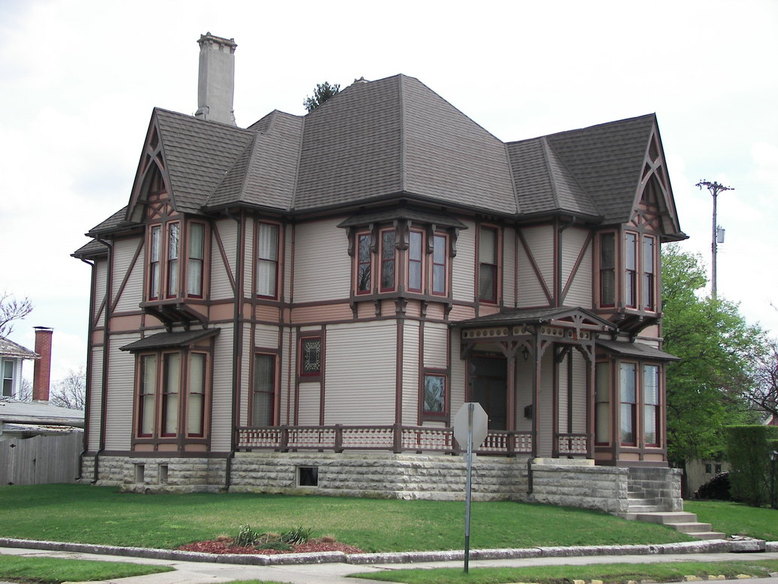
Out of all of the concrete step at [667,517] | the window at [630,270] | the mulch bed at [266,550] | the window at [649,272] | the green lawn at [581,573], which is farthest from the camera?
the window at [649,272]

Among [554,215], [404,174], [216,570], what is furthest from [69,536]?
[554,215]

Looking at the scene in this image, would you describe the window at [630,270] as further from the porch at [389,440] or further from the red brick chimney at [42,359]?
the red brick chimney at [42,359]

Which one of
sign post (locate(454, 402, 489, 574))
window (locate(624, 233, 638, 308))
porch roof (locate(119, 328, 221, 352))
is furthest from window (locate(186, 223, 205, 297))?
sign post (locate(454, 402, 489, 574))

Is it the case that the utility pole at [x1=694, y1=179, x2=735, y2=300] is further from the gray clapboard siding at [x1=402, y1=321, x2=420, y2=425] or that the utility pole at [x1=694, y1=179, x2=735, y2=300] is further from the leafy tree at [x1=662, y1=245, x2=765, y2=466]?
the gray clapboard siding at [x1=402, y1=321, x2=420, y2=425]

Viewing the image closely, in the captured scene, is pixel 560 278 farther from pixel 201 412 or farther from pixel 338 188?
pixel 201 412

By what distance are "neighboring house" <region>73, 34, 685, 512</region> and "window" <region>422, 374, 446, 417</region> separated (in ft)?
0.23

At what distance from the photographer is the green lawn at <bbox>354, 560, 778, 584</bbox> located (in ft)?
66.8

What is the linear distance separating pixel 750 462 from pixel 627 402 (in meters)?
6.93

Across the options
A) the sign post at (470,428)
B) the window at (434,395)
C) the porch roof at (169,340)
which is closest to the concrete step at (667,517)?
the window at (434,395)

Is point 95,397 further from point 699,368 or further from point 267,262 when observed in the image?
point 699,368

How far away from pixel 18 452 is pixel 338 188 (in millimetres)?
15809

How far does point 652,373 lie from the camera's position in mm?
38438

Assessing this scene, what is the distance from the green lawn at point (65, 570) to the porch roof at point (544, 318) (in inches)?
604

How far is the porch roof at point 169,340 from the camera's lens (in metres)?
36.6
